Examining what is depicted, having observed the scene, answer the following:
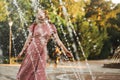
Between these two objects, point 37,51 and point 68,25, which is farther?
point 68,25

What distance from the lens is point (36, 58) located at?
6.09 meters

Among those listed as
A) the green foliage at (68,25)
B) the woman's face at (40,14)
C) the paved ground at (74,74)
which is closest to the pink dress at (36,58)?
the woman's face at (40,14)

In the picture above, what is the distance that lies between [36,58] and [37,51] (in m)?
0.10

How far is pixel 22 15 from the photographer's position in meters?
30.5

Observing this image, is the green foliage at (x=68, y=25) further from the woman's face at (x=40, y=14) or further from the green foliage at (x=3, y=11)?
the woman's face at (x=40, y=14)

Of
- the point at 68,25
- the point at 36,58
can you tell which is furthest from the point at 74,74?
the point at 68,25

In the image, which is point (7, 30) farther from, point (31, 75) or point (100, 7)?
point (31, 75)

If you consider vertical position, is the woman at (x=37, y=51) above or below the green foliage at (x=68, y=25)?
above

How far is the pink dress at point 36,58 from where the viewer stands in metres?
6.06

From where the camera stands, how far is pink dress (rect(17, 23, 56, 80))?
606 centimetres

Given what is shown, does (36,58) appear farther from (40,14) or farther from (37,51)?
(40,14)

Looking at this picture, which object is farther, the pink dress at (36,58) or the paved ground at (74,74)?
the paved ground at (74,74)

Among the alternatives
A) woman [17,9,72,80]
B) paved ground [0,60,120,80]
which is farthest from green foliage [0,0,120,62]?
woman [17,9,72,80]

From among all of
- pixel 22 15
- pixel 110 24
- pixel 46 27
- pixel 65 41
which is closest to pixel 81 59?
pixel 65 41
